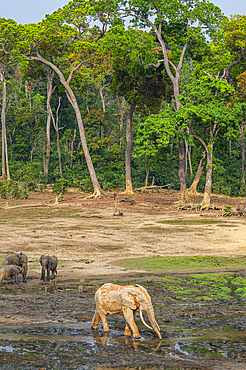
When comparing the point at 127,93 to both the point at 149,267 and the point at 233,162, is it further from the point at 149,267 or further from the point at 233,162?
the point at 149,267

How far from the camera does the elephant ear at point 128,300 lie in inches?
213

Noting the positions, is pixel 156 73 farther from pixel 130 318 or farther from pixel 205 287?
pixel 130 318

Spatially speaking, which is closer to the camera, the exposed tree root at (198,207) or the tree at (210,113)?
the exposed tree root at (198,207)

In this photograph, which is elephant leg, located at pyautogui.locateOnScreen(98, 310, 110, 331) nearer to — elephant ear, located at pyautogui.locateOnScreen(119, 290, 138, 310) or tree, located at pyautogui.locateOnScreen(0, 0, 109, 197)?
elephant ear, located at pyautogui.locateOnScreen(119, 290, 138, 310)

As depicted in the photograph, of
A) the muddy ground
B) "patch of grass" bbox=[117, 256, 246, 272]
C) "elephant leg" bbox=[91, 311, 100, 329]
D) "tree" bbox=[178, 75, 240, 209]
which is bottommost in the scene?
"patch of grass" bbox=[117, 256, 246, 272]

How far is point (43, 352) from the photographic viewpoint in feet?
16.3

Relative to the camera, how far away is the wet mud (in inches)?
186

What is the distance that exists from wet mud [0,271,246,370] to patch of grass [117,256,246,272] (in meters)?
1.49

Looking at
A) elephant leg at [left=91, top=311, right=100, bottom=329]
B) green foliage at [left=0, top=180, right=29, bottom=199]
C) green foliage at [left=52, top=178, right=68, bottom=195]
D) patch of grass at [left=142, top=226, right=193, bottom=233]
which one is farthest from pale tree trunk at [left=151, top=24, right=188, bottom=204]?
elephant leg at [left=91, top=311, right=100, bottom=329]

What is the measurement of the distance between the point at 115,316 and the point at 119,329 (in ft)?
2.59

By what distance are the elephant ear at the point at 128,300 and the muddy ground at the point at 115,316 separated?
44 centimetres

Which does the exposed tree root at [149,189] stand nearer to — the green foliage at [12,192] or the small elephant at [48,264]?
the green foliage at [12,192]

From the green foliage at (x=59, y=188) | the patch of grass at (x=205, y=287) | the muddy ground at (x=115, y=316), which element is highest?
the green foliage at (x=59, y=188)

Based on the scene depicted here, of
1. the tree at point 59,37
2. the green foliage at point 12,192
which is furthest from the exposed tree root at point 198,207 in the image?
the green foliage at point 12,192
